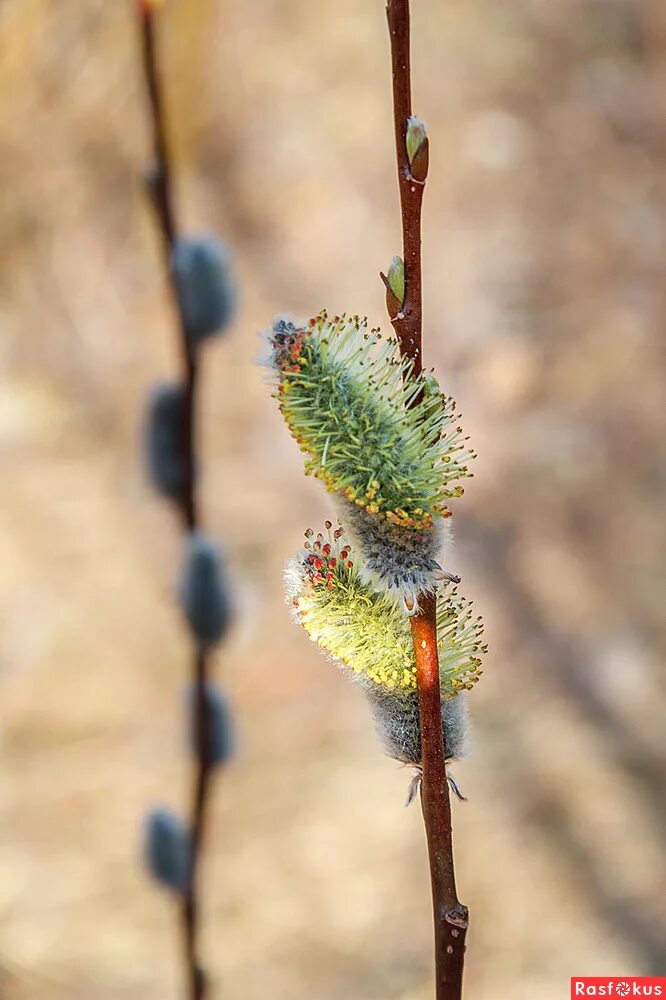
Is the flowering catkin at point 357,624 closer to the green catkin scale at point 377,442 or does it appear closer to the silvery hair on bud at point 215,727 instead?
the green catkin scale at point 377,442

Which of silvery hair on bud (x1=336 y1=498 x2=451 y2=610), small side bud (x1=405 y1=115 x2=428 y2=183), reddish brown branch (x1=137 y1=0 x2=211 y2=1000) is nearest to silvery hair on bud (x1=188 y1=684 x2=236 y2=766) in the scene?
reddish brown branch (x1=137 y1=0 x2=211 y2=1000)

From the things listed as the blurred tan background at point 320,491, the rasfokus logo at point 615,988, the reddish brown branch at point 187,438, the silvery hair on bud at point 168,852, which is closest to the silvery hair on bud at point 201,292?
the reddish brown branch at point 187,438

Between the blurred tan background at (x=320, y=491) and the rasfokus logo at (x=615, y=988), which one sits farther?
the blurred tan background at (x=320, y=491)

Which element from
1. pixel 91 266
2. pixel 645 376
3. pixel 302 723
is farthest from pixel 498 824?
pixel 91 266

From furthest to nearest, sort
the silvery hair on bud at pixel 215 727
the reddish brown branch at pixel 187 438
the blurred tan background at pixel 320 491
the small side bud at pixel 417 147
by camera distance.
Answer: the blurred tan background at pixel 320 491
the silvery hair on bud at pixel 215 727
the reddish brown branch at pixel 187 438
the small side bud at pixel 417 147

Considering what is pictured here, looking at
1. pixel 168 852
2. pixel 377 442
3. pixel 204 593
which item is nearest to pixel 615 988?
pixel 168 852

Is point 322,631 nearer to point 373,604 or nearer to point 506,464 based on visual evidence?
point 373,604
